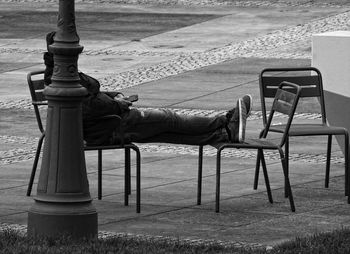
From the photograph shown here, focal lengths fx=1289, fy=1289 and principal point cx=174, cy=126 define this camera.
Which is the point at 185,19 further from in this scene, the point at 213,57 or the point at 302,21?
the point at 213,57

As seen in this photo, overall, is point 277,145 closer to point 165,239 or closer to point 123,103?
point 123,103

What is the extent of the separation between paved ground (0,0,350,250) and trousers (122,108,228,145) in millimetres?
515

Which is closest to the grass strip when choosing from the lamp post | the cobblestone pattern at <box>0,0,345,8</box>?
the lamp post

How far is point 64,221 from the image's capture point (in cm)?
857

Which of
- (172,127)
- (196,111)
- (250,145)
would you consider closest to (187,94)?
(196,111)

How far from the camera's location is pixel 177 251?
319 inches

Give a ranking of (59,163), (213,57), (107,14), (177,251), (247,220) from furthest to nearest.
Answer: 1. (107,14)
2. (213,57)
3. (247,220)
4. (59,163)
5. (177,251)

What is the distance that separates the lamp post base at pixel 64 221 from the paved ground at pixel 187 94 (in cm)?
46

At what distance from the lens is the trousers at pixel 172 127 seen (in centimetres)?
1012

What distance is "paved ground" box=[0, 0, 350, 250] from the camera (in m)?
9.52

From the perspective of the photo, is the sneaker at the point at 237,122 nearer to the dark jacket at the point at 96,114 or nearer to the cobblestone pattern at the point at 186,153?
the dark jacket at the point at 96,114

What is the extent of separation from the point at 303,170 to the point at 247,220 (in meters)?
2.34

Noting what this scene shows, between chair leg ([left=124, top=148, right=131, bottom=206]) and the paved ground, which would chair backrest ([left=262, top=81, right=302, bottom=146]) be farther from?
chair leg ([left=124, top=148, right=131, bottom=206])

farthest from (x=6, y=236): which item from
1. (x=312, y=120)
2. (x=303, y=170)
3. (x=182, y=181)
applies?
(x=312, y=120)
